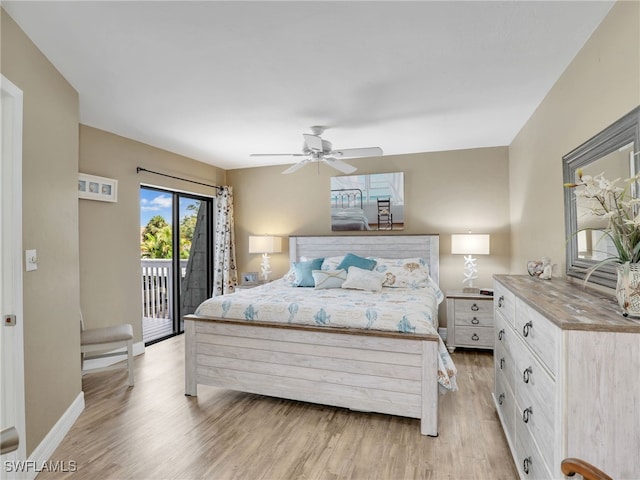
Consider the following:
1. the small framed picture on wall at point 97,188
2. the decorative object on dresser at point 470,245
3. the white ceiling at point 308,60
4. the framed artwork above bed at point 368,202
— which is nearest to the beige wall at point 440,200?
the framed artwork above bed at point 368,202

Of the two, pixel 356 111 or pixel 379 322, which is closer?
pixel 379 322

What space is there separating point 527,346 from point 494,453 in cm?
91

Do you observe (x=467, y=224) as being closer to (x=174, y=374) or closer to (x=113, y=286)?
(x=174, y=374)

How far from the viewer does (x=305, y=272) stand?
4.20 m

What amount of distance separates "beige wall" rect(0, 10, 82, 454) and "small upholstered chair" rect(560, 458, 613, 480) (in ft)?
8.45

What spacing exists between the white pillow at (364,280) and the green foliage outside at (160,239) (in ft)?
8.27

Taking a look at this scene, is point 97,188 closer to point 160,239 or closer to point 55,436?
point 160,239

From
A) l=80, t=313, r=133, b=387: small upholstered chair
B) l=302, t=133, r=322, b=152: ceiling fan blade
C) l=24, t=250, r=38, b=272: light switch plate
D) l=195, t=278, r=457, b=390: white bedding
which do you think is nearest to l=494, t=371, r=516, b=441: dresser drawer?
l=195, t=278, r=457, b=390: white bedding

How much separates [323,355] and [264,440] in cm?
68

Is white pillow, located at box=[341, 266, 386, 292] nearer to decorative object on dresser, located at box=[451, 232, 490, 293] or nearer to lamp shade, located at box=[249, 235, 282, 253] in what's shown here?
decorative object on dresser, located at box=[451, 232, 490, 293]

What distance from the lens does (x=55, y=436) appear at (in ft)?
7.29

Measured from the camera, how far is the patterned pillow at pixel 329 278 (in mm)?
3889

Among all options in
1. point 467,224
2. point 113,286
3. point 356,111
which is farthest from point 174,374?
point 467,224

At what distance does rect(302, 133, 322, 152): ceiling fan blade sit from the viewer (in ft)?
10.2
